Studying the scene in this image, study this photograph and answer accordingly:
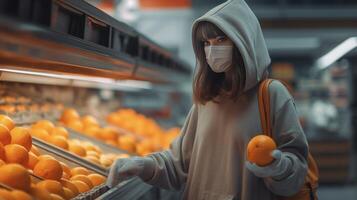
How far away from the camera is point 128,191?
113 inches

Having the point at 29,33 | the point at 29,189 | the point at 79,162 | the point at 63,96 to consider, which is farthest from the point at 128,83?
the point at 29,33

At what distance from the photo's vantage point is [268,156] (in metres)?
2.13

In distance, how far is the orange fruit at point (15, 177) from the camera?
205 centimetres

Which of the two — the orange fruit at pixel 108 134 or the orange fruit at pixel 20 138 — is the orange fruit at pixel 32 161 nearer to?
the orange fruit at pixel 20 138

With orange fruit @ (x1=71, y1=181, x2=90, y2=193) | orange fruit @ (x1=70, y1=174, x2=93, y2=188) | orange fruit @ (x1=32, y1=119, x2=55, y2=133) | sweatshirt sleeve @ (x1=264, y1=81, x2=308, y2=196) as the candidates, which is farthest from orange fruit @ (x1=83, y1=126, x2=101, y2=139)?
sweatshirt sleeve @ (x1=264, y1=81, x2=308, y2=196)

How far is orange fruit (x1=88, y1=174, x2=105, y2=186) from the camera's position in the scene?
2.74 metres

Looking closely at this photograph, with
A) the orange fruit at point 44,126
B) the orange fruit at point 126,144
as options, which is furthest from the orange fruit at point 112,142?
the orange fruit at point 44,126

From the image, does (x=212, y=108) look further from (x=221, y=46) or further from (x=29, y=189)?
(x=29, y=189)

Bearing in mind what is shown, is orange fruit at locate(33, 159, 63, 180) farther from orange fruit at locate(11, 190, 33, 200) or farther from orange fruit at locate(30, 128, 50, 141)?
orange fruit at locate(30, 128, 50, 141)

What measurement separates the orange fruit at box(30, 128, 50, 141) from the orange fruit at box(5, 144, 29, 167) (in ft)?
2.46

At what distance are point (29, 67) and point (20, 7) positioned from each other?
Answer: 0.52m

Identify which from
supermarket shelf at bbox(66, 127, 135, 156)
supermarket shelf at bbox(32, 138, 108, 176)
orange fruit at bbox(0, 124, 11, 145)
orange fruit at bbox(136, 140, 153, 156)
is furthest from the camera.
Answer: orange fruit at bbox(136, 140, 153, 156)

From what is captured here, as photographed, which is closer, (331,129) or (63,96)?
(63,96)

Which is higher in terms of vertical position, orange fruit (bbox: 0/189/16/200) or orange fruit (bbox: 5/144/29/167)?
orange fruit (bbox: 5/144/29/167)
